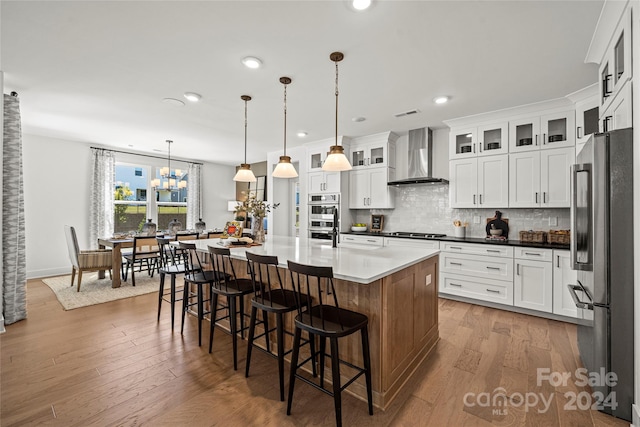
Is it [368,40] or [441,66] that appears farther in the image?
[441,66]

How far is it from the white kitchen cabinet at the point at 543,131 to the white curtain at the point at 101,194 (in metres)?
7.67

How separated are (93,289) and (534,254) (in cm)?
659

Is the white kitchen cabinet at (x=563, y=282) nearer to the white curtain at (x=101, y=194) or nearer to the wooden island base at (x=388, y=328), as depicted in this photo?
the wooden island base at (x=388, y=328)

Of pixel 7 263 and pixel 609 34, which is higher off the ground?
pixel 609 34

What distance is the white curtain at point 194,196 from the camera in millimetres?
Result: 7672

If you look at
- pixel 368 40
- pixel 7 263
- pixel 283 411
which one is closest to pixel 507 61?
pixel 368 40

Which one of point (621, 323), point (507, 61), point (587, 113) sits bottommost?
point (621, 323)

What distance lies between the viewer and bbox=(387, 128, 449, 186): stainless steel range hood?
4652 millimetres

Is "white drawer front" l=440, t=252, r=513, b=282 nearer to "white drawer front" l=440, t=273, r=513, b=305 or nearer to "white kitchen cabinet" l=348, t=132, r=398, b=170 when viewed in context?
"white drawer front" l=440, t=273, r=513, b=305

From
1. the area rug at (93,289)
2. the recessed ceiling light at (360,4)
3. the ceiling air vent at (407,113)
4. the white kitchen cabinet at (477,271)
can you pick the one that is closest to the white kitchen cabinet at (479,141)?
the ceiling air vent at (407,113)

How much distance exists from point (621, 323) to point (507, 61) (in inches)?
90.5

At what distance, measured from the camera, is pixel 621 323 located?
174cm

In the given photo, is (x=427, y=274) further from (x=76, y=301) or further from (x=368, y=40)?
(x=76, y=301)

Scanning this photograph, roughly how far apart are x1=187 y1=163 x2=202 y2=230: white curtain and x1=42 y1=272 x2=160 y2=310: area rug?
237cm
